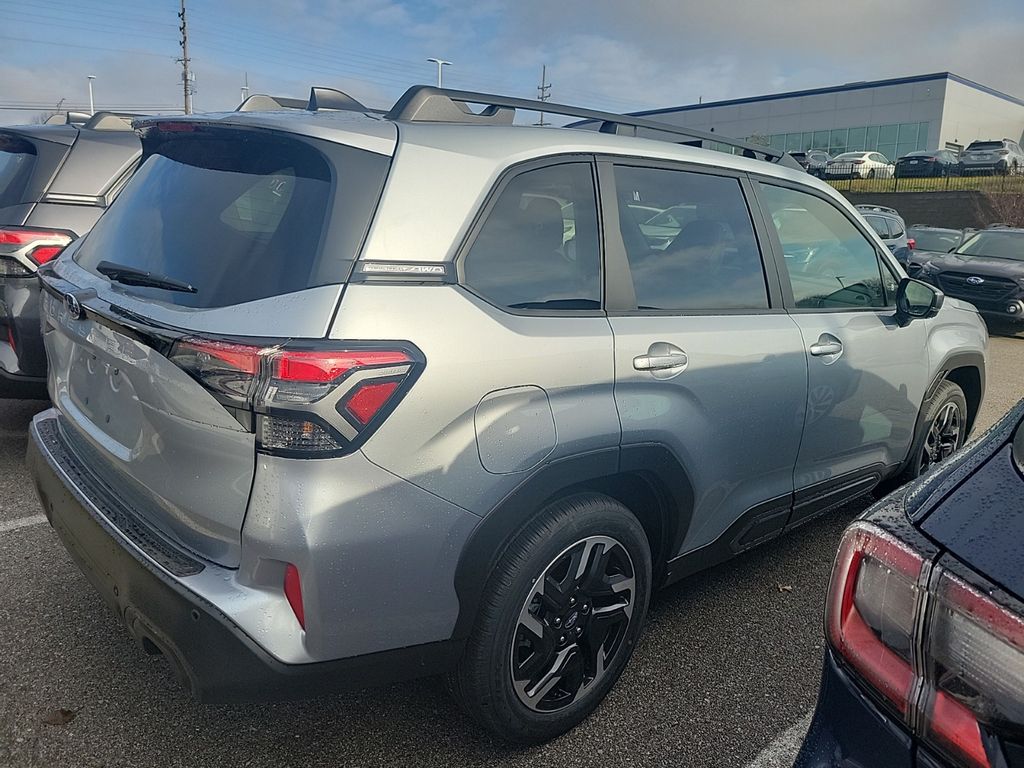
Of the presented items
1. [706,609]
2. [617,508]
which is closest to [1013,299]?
[706,609]

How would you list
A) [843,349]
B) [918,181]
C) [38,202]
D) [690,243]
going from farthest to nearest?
[918,181]
[38,202]
[843,349]
[690,243]

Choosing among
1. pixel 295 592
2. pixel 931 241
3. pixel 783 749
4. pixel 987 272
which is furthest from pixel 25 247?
pixel 931 241

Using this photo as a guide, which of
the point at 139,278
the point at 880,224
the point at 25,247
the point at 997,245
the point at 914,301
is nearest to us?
the point at 139,278

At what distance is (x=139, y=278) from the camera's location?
213 centimetres

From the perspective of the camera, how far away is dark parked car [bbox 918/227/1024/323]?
1125 centimetres

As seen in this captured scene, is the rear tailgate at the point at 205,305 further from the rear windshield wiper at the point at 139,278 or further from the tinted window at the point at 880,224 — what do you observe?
the tinted window at the point at 880,224

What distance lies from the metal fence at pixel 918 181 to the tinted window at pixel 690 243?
25978 millimetres

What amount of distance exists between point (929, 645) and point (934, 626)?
34 millimetres

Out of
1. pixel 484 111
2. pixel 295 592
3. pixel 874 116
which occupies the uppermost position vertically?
pixel 874 116

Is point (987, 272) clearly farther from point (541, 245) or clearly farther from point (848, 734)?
point (848, 734)

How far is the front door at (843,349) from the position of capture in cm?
302

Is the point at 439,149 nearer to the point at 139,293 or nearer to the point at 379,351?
the point at 379,351

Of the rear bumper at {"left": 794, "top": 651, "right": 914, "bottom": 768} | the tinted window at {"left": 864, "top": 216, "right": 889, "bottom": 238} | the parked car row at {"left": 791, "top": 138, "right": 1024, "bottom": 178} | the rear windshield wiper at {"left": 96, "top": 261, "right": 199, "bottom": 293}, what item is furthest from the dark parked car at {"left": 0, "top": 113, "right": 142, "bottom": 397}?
the parked car row at {"left": 791, "top": 138, "right": 1024, "bottom": 178}

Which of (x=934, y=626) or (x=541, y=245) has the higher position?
(x=541, y=245)
